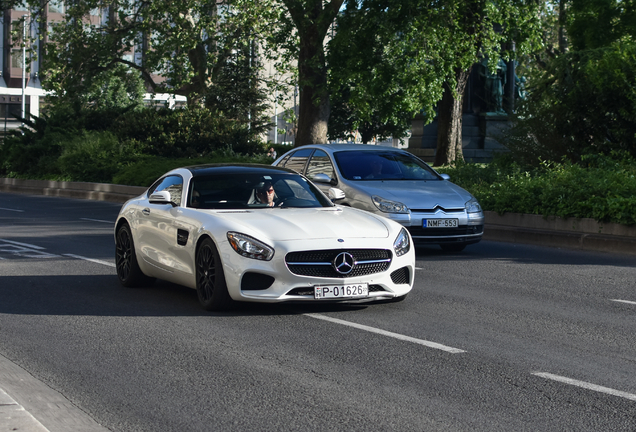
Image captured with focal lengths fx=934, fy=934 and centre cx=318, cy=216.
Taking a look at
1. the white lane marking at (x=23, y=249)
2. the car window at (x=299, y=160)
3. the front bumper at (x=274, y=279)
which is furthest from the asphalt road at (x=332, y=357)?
the car window at (x=299, y=160)

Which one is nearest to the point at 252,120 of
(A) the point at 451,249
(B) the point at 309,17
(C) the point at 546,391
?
(B) the point at 309,17

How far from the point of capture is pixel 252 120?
52.7 m

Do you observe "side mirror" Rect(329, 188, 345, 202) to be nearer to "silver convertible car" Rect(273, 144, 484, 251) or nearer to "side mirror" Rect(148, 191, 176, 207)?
"side mirror" Rect(148, 191, 176, 207)

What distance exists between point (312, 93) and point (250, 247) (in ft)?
69.5

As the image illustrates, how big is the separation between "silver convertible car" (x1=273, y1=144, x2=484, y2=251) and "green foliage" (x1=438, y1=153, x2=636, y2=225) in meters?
2.56

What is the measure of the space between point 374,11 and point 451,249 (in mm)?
13495

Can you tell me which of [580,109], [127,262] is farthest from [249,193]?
[580,109]

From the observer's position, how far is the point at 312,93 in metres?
28.7

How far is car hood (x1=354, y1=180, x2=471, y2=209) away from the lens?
Answer: 13.0 m

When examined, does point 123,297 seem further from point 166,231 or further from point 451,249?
point 451,249

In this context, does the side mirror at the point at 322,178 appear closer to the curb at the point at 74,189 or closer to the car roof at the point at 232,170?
the car roof at the point at 232,170

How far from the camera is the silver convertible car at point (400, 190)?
42.1 ft

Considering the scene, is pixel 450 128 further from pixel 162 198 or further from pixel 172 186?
pixel 162 198

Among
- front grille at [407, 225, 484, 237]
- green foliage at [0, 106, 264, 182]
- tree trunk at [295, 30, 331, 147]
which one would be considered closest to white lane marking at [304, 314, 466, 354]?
front grille at [407, 225, 484, 237]
